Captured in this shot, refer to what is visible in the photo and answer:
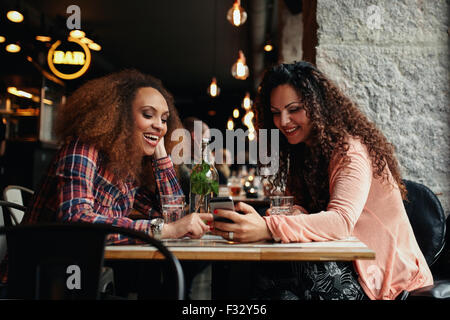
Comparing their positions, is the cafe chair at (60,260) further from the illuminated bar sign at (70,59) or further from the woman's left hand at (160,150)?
the illuminated bar sign at (70,59)

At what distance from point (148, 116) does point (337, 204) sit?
2.81 ft

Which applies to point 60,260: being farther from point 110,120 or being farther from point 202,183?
point 202,183

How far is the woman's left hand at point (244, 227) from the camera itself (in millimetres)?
1343

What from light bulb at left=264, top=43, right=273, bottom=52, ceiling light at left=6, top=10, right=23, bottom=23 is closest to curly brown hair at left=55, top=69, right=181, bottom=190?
light bulb at left=264, top=43, right=273, bottom=52

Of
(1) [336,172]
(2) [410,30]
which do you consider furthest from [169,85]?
(1) [336,172]

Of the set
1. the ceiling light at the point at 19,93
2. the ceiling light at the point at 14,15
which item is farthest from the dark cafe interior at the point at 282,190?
the ceiling light at the point at 19,93

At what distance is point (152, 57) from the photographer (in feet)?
31.6

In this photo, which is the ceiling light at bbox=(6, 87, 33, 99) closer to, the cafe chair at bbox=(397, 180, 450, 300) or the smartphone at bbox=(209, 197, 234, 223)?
the smartphone at bbox=(209, 197, 234, 223)

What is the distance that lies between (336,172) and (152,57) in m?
8.74

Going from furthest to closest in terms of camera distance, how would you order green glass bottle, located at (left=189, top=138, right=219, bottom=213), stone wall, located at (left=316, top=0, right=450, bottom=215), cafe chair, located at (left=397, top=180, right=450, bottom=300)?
stone wall, located at (left=316, top=0, right=450, bottom=215) < green glass bottle, located at (left=189, top=138, right=219, bottom=213) < cafe chair, located at (left=397, top=180, right=450, bottom=300)

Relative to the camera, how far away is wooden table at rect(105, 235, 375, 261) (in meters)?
1.18

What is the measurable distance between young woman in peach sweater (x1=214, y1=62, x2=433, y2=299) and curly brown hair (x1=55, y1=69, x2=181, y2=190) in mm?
506

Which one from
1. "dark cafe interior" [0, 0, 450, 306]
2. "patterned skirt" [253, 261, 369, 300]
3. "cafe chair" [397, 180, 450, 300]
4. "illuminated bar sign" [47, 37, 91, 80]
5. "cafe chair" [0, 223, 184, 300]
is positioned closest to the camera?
"cafe chair" [0, 223, 184, 300]

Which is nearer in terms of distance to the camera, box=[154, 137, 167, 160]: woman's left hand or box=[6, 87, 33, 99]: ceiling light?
box=[154, 137, 167, 160]: woman's left hand
